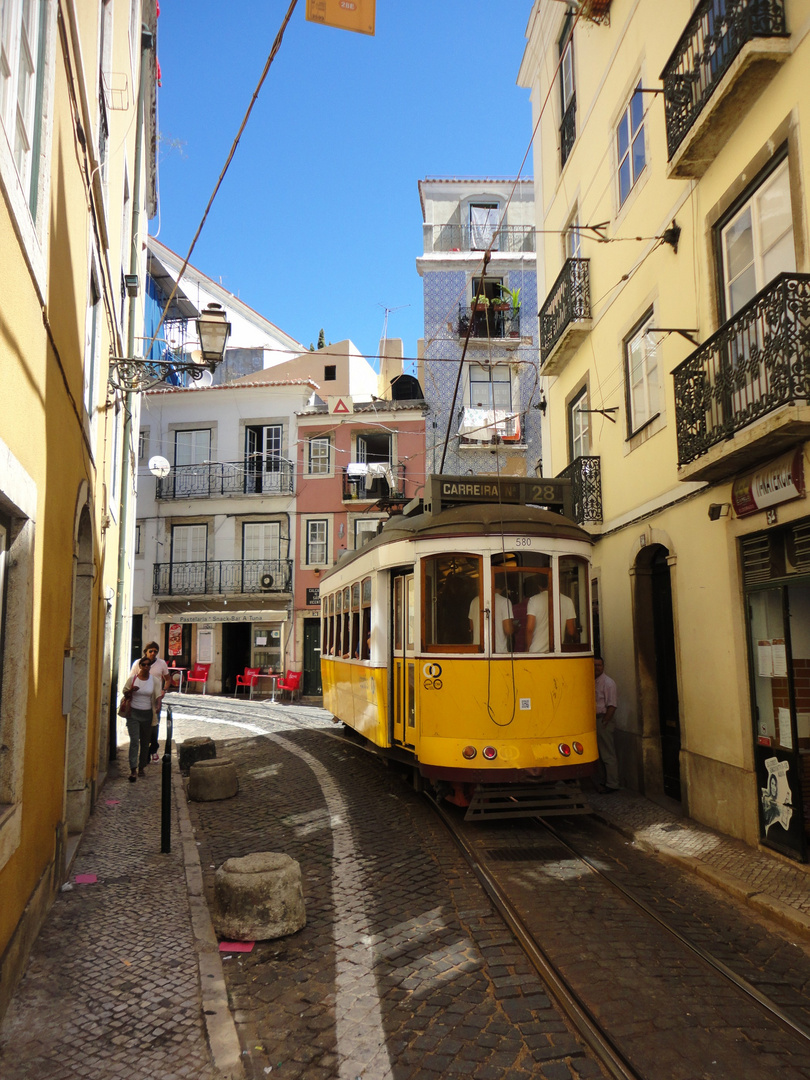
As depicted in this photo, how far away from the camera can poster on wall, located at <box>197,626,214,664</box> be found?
28.2 m

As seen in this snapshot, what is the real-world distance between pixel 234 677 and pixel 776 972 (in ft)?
82.9

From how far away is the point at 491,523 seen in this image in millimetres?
8188

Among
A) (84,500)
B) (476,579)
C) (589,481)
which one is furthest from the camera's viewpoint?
(589,481)

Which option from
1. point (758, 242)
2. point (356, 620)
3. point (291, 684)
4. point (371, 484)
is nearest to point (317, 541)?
point (371, 484)

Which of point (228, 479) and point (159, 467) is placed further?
point (228, 479)

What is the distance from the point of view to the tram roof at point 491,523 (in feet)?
26.8

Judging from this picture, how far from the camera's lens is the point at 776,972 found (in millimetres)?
4844

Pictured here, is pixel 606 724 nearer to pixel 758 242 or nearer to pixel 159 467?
pixel 758 242

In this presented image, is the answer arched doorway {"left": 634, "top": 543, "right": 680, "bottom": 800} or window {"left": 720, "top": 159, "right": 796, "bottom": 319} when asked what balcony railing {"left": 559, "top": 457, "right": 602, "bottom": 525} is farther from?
window {"left": 720, "top": 159, "right": 796, "bottom": 319}

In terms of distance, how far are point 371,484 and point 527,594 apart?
65.3 ft

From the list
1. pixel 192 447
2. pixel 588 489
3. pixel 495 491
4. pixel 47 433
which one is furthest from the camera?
pixel 192 447

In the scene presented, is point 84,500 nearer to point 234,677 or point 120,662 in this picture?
point 120,662

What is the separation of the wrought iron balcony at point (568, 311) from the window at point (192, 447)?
1851 cm

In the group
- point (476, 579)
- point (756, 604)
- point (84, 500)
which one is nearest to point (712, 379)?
point (756, 604)
